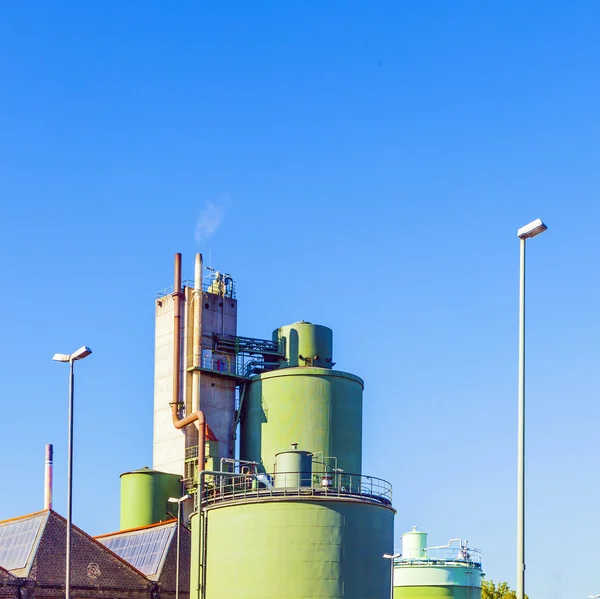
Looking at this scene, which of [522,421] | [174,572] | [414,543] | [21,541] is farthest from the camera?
[414,543]

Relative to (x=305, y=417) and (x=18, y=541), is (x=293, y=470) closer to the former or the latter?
(x=305, y=417)

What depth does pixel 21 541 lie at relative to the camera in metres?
50.1

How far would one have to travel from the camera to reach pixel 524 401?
83.6 feet

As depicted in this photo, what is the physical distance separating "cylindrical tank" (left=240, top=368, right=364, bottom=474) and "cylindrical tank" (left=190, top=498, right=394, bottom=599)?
12.8 m

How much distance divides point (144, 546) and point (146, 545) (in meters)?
0.14

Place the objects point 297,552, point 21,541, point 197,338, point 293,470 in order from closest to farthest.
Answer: point 297,552 → point 293,470 → point 21,541 → point 197,338

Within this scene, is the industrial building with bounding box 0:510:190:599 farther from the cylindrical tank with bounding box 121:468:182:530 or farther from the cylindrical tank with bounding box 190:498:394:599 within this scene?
the cylindrical tank with bounding box 190:498:394:599

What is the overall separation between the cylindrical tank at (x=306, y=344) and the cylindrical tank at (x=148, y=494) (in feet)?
29.9

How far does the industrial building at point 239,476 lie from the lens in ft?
150

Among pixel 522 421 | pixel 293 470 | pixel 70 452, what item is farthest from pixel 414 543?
pixel 522 421

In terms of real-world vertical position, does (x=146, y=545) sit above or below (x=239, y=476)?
below

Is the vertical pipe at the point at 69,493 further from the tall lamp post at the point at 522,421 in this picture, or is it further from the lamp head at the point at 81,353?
the tall lamp post at the point at 522,421

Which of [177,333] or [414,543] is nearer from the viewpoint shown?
[177,333]

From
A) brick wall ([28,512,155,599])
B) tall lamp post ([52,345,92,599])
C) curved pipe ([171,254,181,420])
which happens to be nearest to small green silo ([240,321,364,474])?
curved pipe ([171,254,181,420])
